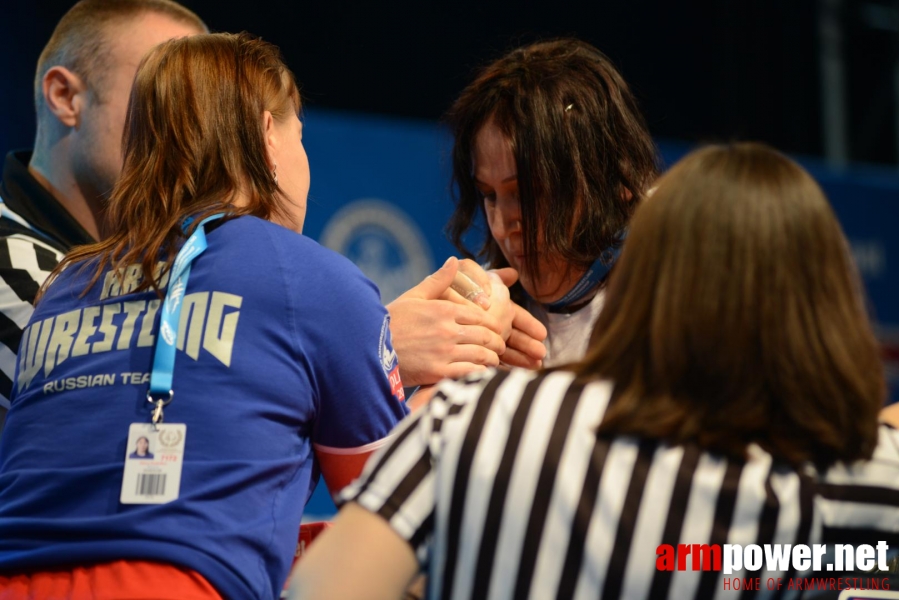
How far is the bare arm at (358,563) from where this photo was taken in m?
0.93

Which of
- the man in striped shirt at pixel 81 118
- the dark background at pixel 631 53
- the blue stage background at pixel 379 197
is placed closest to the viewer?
the man in striped shirt at pixel 81 118

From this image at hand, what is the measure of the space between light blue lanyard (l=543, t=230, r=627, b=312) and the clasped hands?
19cm

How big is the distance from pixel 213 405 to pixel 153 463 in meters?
0.09

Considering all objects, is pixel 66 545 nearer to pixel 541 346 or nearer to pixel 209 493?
pixel 209 493

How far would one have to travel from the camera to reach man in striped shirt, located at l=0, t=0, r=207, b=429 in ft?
6.49

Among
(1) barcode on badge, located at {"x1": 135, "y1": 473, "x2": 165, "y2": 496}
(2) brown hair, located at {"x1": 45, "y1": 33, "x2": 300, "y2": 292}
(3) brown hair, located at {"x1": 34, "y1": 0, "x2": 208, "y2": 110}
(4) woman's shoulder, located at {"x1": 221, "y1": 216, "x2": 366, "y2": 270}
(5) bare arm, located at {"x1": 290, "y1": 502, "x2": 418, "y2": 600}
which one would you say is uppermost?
(3) brown hair, located at {"x1": 34, "y1": 0, "x2": 208, "y2": 110}

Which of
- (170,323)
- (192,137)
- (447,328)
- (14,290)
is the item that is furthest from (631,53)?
(170,323)

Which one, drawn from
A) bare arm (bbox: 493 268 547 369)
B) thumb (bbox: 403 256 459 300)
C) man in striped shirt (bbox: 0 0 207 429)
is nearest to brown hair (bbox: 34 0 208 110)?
man in striped shirt (bbox: 0 0 207 429)

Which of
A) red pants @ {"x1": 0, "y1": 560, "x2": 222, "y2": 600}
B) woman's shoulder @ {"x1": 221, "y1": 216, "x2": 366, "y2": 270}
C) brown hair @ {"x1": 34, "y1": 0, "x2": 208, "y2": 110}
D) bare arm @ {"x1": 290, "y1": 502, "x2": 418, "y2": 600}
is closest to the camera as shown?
bare arm @ {"x1": 290, "y1": 502, "x2": 418, "y2": 600}

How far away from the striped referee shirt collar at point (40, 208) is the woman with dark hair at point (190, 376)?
2.00ft

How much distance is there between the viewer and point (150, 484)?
1137 millimetres

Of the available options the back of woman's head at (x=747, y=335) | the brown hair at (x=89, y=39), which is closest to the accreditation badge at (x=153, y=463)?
the back of woman's head at (x=747, y=335)

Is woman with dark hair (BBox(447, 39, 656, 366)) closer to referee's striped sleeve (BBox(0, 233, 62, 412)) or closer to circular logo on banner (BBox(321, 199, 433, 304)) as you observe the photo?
referee's striped sleeve (BBox(0, 233, 62, 412))

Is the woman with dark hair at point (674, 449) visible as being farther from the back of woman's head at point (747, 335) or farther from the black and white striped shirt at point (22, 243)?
the black and white striped shirt at point (22, 243)
